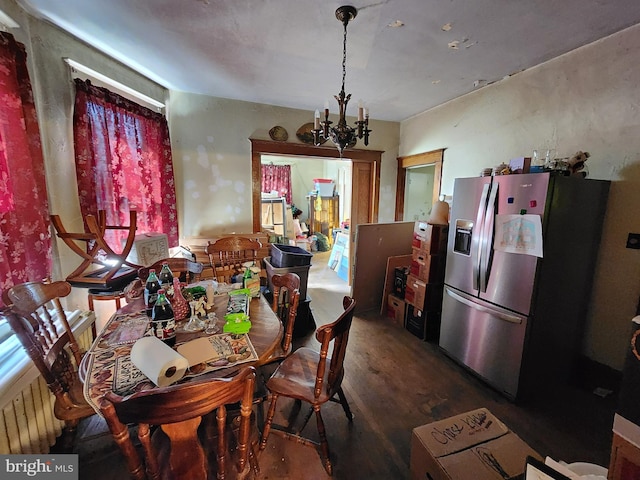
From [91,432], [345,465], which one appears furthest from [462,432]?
[91,432]

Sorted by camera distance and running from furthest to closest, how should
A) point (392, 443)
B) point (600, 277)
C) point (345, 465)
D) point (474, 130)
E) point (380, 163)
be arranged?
point (380, 163), point (474, 130), point (600, 277), point (392, 443), point (345, 465)

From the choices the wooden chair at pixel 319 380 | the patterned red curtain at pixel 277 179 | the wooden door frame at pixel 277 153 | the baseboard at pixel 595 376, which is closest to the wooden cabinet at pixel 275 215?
the patterned red curtain at pixel 277 179

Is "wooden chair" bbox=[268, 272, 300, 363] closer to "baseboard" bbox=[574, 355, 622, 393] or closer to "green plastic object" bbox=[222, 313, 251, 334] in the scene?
"green plastic object" bbox=[222, 313, 251, 334]

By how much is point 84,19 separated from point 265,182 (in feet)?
17.0

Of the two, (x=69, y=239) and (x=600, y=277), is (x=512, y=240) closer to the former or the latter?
(x=600, y=277)

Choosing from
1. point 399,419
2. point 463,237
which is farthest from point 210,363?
point 463,237

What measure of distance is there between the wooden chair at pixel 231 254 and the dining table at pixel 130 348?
787 millimetres

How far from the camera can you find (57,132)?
1982 mm

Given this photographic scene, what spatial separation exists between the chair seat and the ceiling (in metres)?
2.12

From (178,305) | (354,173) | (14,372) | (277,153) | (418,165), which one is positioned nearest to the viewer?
(14,372)

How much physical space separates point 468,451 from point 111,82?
3577 millimetres

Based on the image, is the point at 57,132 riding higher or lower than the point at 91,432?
higher

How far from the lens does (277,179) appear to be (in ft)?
23.4

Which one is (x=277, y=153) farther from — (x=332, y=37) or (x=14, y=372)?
(x=14, y=372)
